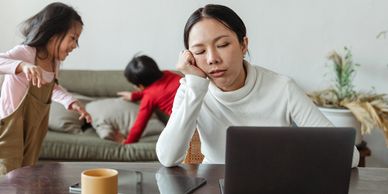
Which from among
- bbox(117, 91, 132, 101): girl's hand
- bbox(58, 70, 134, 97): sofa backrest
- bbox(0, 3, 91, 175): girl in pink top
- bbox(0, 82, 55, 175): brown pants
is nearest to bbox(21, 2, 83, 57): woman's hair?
bbox(0, 3, 91, 175): girl in pink top

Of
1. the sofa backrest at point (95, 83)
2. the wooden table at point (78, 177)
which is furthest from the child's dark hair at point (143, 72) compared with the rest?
the wooden table at point (78, 177)

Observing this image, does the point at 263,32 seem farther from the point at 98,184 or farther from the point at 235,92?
the point at 98,184

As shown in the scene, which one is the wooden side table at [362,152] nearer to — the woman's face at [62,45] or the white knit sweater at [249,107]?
the white knit sweater at [249,107]

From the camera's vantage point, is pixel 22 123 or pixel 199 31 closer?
pixel 199 31

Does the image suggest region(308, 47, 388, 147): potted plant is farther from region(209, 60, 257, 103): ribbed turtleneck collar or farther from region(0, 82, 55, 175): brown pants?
region(0, 82, 55, 175): brown pants

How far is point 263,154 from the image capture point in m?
0.92

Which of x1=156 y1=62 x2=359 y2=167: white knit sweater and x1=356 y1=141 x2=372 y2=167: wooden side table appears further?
x1=356 y1=141 x2=372 y2=167: wooden side table

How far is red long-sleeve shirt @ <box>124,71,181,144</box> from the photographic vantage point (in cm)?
283

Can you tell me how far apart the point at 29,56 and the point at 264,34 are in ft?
6.21

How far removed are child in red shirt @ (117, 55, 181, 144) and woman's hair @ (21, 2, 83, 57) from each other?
82 centimetres

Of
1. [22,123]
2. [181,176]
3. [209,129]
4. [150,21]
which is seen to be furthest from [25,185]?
[150,21]

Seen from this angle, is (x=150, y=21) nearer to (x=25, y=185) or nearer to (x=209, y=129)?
(x=209, y=129)

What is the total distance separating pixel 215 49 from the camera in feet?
4.43

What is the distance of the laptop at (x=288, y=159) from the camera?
2.98ft
